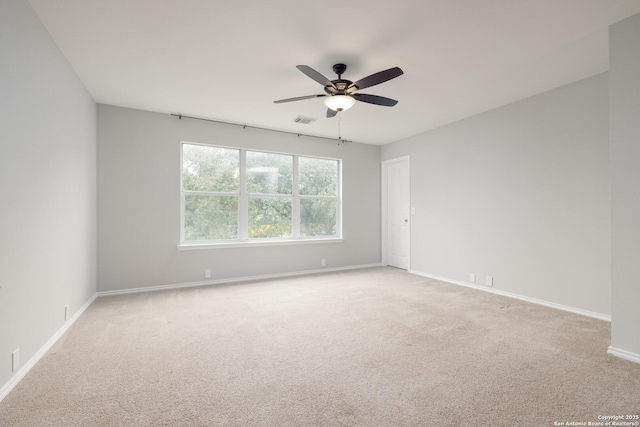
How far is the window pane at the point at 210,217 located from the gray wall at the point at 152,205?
205 mm

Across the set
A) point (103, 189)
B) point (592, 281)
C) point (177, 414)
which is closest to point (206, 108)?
point (103, 189)

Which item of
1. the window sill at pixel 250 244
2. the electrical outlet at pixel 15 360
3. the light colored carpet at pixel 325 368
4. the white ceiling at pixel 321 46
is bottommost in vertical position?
the light colored carpet at pixel 325 368

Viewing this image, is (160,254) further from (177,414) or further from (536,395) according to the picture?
Result: (536,395)

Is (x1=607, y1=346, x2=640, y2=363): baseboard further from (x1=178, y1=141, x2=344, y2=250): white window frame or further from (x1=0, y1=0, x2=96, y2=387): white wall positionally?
(x1=0, y1=0, x2=96, y2=387): white wall

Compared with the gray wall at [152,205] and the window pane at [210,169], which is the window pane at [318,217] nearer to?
the gray wall at [152,205]

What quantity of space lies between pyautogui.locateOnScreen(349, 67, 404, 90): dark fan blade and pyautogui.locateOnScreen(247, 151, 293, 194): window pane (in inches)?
110

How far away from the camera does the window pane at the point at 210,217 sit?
4676 mm

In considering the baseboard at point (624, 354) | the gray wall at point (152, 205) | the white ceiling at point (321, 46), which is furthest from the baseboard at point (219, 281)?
the baseboard at point (624, 354)

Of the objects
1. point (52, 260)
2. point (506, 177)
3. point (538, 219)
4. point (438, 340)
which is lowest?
point (438, 340)

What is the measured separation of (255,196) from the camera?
16.9ft

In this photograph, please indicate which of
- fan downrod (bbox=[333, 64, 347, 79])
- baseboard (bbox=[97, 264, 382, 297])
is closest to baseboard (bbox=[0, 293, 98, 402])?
baseboard (bbox=[97, 264, 382, 297])

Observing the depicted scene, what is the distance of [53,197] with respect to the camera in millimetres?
2623

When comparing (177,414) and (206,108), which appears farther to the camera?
(206,108)

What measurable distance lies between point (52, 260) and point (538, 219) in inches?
208
